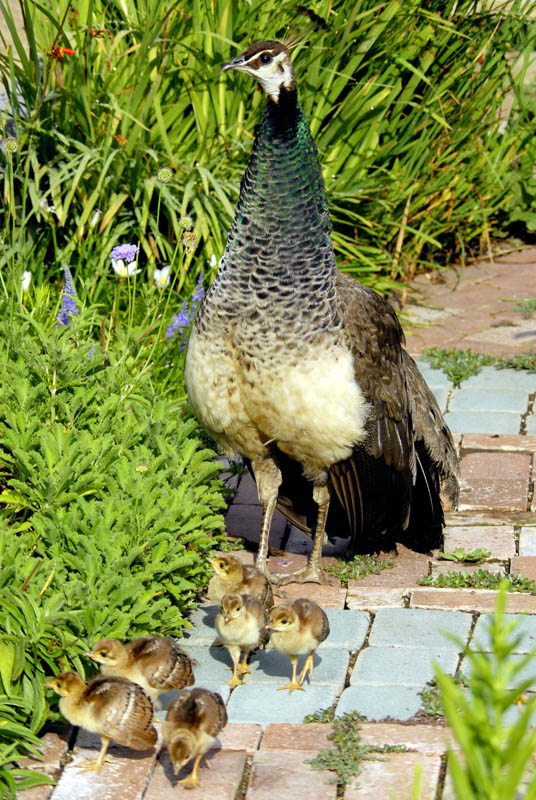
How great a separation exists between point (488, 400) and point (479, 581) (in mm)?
2038

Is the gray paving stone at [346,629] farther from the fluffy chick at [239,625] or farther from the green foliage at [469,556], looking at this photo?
the green foliage at [469,556]

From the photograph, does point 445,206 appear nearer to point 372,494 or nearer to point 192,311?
point 192,311

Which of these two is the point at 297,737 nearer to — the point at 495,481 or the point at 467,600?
the point at 467,600

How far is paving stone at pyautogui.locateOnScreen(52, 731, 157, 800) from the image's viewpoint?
3232 mm

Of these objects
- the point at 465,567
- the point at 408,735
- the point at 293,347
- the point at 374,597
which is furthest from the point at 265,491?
the point at 408,735

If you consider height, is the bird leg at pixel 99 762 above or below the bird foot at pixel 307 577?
below

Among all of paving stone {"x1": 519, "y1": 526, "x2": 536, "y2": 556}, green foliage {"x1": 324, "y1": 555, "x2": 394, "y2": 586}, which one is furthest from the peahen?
paving stone {"x1": 519, "y1": 526, "x2": 536, "y2": 556}

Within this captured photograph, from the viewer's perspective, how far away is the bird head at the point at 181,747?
10.3 feet

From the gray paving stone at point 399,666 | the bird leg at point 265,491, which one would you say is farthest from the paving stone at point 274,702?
the bird leg at point 265,491

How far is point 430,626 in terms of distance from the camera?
13.7 ft

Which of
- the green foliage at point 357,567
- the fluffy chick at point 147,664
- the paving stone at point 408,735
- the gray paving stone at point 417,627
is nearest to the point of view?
the paving stone at point 408,735

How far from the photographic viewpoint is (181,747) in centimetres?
314

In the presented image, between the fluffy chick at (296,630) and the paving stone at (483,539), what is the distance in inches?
50.1

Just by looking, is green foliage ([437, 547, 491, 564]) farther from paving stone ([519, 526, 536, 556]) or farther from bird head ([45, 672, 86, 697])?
bird head ([45, 672, 86, 697])
